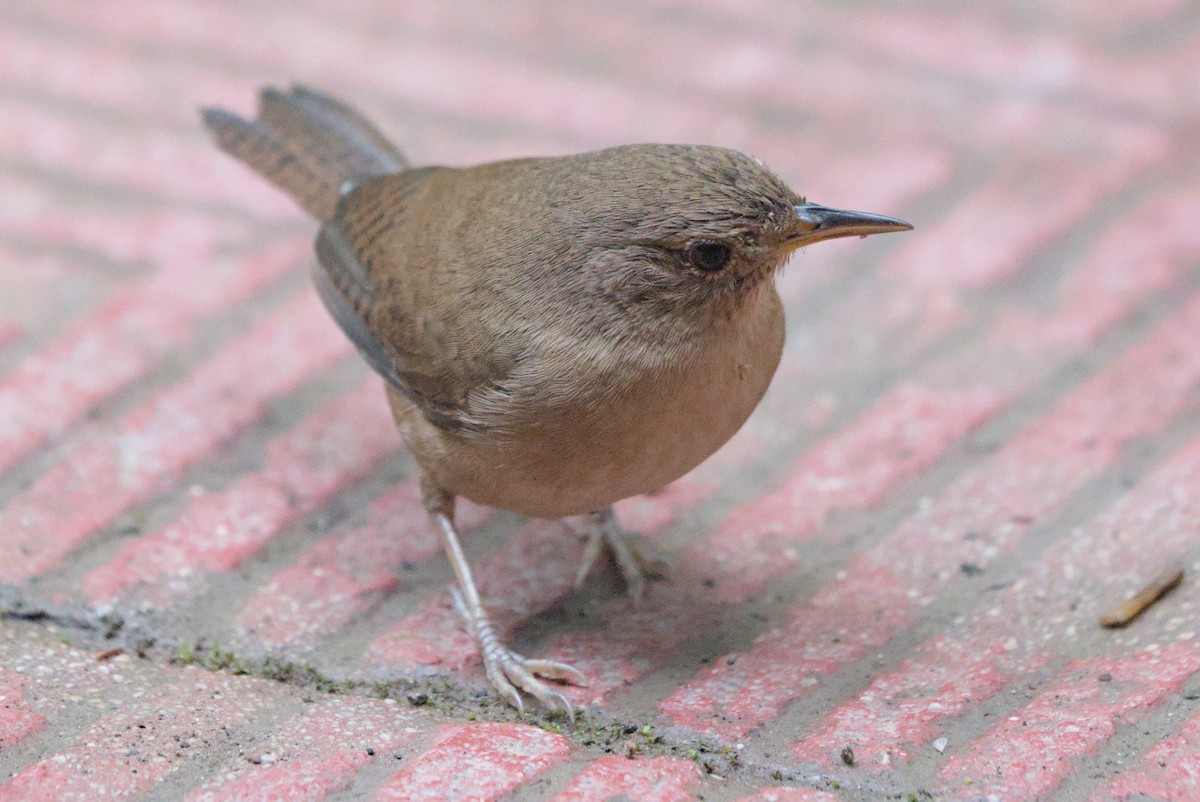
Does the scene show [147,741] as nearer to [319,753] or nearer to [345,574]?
[319,753]

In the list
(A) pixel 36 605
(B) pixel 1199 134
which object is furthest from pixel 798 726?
(B) pixel 1199 134

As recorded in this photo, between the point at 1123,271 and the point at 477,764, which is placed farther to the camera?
the point at 1123,271

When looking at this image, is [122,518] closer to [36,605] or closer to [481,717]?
[36,605]

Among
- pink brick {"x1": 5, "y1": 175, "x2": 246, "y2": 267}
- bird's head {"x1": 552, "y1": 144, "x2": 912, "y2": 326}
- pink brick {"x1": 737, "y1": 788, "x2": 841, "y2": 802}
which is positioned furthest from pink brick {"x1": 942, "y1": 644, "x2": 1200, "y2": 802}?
pink brick {"x1": 5, "y1": 175, "x2": 246, "y2": 267}

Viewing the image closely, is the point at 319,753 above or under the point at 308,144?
under

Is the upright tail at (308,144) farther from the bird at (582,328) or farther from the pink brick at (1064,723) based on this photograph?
the pink brick at (1064,723)

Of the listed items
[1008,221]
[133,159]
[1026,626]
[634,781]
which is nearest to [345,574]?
[634,781]

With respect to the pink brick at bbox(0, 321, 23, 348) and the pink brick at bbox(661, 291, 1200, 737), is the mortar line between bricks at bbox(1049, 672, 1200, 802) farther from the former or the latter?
the pink brick at bbox(0, 321, 23, 348)
